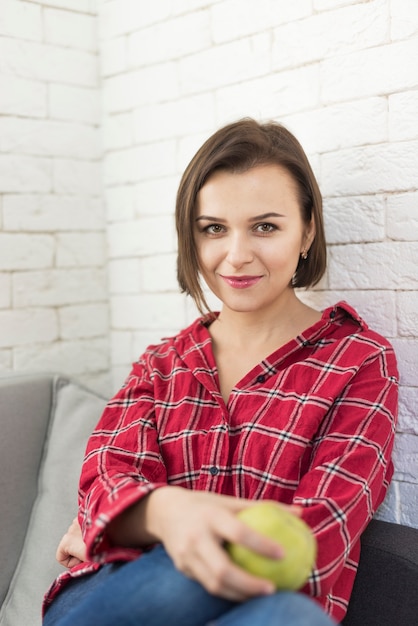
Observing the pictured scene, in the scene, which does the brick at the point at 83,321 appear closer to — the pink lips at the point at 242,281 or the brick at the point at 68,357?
the brick at the point at 68,357

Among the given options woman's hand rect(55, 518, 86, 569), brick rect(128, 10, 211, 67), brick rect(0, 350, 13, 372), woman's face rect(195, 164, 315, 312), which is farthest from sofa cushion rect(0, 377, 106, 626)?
brick rect(128, 10, 211, 67)

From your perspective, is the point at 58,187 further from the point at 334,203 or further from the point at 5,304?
the point at 334,203

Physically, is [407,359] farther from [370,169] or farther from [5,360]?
[5,360]

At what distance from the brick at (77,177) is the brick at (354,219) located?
0.72 meters

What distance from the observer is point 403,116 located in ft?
4.80

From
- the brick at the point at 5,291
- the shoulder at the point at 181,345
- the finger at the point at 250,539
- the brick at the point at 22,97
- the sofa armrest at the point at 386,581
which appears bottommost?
the sofa armrest at the point at 386,581

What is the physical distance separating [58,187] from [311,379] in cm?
95

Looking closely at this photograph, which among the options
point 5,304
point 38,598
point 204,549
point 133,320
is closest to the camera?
point 204,549

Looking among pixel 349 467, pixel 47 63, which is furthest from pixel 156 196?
pixel 349 467

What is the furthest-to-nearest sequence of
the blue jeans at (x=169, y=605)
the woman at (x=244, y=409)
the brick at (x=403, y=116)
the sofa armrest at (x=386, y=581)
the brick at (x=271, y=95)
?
1. the brick at (x=271, y=95)
2. the brick at (x=403, y=116)
3. the sofa armrest at (x=386, y=581)
4. the woman at (x=244, y=409)
5. the blue jeans at (x=169, y=605)

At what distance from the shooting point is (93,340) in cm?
208

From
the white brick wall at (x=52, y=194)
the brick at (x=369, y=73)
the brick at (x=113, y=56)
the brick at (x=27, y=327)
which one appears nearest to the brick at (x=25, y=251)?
the white brick wall at (x=52, y=194)

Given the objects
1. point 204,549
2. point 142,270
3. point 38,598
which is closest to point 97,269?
point 142,270

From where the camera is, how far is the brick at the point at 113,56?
6.53 ft
